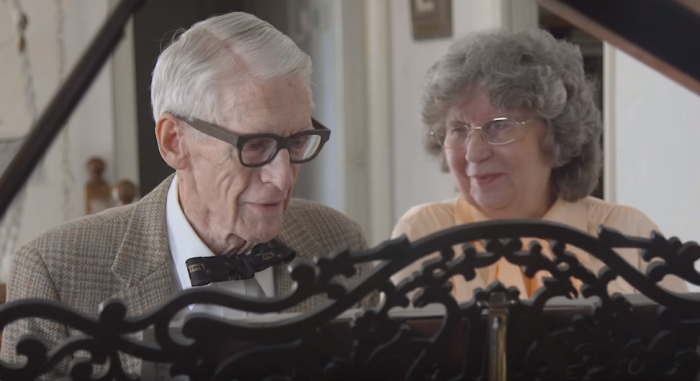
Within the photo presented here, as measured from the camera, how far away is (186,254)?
4.53 feet

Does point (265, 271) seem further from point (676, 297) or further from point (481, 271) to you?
point (676, 297)

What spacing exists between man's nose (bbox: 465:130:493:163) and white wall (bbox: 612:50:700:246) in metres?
0.77

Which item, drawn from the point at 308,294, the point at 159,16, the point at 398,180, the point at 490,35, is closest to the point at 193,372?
the point at 308,294

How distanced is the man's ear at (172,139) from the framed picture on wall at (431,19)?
6.60 ft

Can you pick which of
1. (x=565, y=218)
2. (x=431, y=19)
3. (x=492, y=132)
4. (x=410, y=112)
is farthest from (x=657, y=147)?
(x=410, y=112)

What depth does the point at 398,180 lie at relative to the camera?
368 centimetres

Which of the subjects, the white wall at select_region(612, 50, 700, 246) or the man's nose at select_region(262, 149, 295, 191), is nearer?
the man's nose at select_region(262, 149, 295, 191)


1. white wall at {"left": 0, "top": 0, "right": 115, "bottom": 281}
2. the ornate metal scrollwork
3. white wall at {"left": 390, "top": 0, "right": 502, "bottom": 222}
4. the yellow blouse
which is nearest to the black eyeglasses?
the yellow blouse

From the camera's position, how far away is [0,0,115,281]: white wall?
130 inches

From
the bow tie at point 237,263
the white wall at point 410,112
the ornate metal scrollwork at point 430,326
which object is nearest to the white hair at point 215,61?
the bow tie at point 237,263

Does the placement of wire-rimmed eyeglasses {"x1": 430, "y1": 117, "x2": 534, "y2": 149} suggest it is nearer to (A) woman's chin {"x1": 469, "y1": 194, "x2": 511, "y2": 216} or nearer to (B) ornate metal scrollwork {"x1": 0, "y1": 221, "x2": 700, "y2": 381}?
(A) woman's chin {"x1": 469, "y1": 194, "x2": 511, "y2": 216}

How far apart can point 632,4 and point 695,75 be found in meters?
0.05

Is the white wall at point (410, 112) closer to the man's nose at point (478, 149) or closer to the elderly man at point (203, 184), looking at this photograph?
the man's nose at point (478, 149)

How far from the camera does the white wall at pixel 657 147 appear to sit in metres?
2.24
